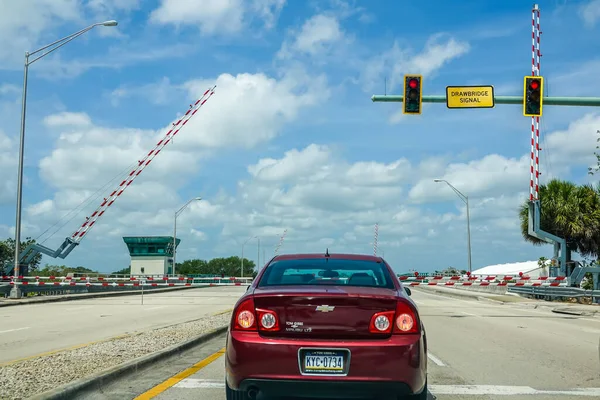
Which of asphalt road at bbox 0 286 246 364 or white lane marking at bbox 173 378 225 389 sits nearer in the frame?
white lane marking at bbox 173 378 225 389

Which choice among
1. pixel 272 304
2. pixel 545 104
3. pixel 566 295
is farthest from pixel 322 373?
pixel 566 295

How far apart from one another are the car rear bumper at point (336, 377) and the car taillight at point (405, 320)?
6 centimetres

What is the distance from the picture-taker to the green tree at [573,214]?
125 feet

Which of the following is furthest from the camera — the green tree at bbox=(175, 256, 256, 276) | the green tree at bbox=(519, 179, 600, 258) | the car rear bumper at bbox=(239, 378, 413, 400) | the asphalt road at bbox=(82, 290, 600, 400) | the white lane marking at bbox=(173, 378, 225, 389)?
the green tree at bbox=(175, 256, 256, 276)

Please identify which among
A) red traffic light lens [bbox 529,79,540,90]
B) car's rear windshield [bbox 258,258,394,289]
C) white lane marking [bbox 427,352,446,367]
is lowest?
white lane marking [bbox 427,352,446,367]

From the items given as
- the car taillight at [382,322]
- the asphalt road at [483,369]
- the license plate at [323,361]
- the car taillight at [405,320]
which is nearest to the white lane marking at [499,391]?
the asphalt road at [483,369]

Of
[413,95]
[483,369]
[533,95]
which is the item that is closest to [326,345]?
[483,369]

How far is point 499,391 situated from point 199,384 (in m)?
3.40

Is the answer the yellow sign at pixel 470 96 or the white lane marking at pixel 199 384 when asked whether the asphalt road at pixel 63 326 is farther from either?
the yellow sign at pixel 470 96

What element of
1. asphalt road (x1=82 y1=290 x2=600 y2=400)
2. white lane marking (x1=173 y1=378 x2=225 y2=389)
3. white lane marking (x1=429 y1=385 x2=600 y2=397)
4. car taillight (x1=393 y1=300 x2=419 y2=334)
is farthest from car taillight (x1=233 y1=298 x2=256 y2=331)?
white lane marking (x1=429 y1=385 x2=600 y2=397)

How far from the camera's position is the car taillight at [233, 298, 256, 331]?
19.3 ft

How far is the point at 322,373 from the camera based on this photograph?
558 centimetres

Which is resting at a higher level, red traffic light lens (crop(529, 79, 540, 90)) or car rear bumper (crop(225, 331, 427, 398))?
red traffic light lens (crop(529, 79, 540, 90))

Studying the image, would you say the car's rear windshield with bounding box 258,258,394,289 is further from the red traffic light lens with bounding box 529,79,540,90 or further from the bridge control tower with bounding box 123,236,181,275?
the bridge control tower with bounding box 123,236,181,275
